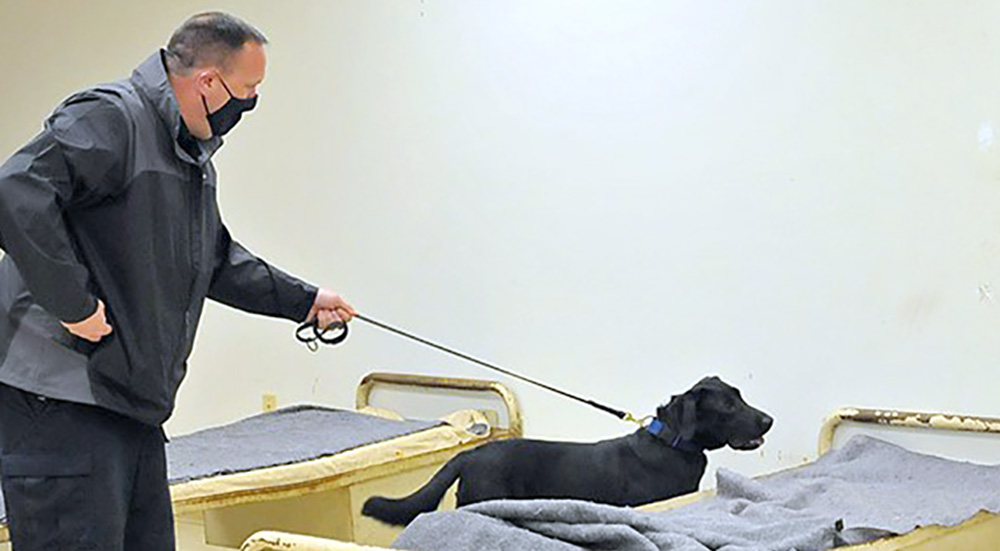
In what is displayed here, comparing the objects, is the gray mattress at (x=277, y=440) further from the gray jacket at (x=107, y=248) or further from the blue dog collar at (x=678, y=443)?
the gray jacket at (x=107, y=248)

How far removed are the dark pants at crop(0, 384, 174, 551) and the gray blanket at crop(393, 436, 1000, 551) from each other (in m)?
0.49

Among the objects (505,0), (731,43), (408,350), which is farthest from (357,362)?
(731,43)

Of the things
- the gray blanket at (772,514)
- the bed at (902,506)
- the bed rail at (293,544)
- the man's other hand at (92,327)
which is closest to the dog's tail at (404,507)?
the bed at (902,506)

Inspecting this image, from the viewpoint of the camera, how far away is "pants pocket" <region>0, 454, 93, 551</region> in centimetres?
216

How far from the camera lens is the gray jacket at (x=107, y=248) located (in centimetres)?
206

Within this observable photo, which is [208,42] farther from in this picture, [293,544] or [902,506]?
[902,506]

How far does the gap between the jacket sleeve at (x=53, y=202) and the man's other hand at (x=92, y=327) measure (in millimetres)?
14

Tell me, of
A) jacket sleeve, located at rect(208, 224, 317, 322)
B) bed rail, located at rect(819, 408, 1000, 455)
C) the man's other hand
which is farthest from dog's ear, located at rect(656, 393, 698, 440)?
the man's other hand

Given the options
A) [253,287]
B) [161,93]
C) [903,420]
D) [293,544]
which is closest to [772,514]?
[903,420]

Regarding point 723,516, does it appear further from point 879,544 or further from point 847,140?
point 847,140

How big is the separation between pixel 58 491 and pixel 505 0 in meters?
2.21

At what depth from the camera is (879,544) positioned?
2.41m

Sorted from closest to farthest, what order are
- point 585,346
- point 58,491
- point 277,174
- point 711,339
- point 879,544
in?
point 58,491
point 879,544
point 711,339
point 585,346
point 277,174

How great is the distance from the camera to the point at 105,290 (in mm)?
2191
